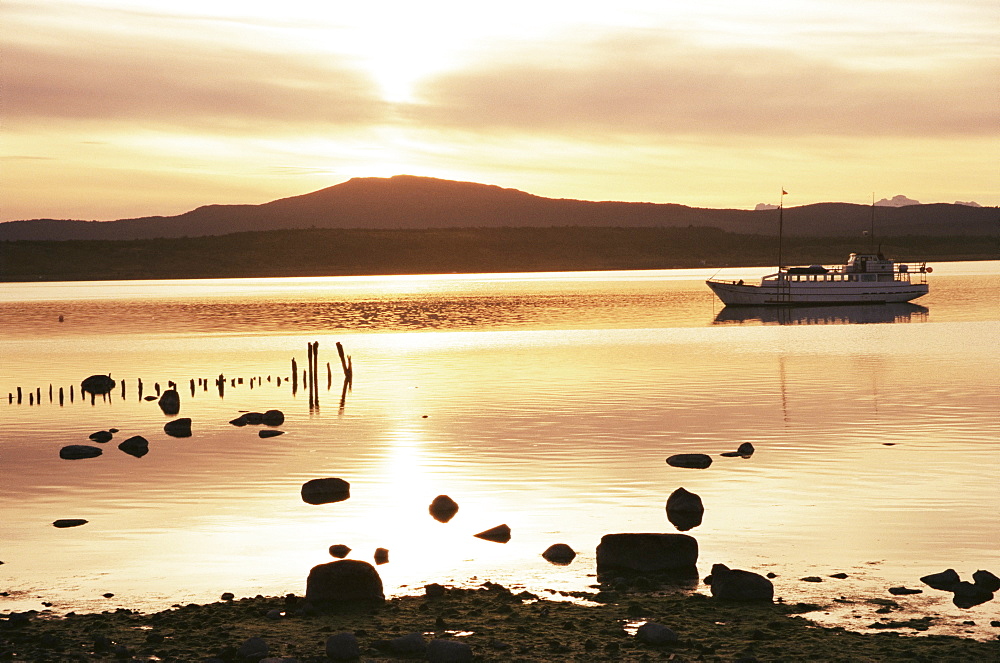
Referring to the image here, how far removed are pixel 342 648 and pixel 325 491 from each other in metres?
11.3

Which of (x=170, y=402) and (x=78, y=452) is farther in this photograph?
(x=170, y=402)

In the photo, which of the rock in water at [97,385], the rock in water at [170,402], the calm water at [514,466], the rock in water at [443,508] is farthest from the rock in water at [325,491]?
the rock in water at [97,385]

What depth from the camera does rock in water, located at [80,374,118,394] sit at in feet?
155

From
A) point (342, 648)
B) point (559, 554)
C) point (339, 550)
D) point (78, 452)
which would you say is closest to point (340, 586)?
point (342, 648)

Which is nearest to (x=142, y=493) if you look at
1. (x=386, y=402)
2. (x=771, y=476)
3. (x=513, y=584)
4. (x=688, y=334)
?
(x=513, y=584)

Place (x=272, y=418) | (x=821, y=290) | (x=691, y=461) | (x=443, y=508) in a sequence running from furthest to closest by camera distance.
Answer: (x=821, y=290)
(x=272, y=418)
(x=691, y=461)
(x=443, y=508)

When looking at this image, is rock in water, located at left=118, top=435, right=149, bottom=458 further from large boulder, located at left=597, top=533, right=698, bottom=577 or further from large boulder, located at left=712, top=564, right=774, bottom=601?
large boulder, located at left=712, top=564, right=774, bottom=601

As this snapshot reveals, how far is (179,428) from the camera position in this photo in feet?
118

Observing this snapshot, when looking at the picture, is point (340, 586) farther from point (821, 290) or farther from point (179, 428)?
point (821, 290)

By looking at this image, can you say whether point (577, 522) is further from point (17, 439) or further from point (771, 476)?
point (17, 439)

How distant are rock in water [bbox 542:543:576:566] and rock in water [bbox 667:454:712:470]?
8.62m

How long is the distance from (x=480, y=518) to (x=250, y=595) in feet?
20.4

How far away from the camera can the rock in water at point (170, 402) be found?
41.7 meters

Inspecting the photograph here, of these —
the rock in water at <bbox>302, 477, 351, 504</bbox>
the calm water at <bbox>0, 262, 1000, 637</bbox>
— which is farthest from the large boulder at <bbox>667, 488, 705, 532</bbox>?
the rock in water at <bbox>302, 477, 351, 504</bbox>
